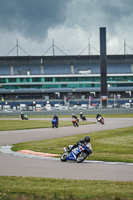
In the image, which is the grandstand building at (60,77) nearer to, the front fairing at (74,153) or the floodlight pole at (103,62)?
the floodlight pole at (103,62)

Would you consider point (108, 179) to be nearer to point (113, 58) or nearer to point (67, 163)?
point (67, 163)

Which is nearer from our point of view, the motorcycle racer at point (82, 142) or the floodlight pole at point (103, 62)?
the motorcycle racer at point (82, 142)

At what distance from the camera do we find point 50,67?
428ft

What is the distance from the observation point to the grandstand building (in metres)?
125

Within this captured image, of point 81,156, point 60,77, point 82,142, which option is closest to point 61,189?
point 81,156

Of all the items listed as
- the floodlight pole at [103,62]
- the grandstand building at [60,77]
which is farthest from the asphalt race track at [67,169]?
the grandstand building at [60,77]

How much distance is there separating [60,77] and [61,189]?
381 feet

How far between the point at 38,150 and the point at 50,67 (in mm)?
110374

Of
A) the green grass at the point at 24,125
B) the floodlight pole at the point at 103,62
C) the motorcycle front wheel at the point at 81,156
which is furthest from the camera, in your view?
the floodlight pole at the point at 103,62

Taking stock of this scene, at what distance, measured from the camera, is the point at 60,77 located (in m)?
126

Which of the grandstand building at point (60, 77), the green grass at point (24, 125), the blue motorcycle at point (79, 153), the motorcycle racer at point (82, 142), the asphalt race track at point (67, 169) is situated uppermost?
the grandstand building at point (60, 77)

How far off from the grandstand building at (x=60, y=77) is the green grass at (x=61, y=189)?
109 meters

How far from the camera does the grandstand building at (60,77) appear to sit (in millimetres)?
124750

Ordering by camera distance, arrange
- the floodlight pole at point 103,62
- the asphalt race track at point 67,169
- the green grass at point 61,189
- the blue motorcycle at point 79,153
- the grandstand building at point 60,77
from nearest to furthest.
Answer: the green grass at point 61,189, the asphalt race track at point 67,169, the blue motorcycle at point 79,153, the floodlight pole at point 103,62, the grandstand building at point 60,77
